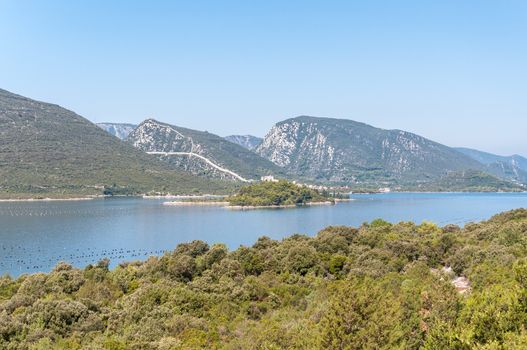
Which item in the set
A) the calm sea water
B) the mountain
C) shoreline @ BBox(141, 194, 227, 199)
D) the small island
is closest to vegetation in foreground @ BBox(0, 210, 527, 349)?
the calm sea water

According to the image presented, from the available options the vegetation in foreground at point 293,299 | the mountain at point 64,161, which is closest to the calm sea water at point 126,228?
the vegetation in foreground at point 293,299

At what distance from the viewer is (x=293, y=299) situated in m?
25.0

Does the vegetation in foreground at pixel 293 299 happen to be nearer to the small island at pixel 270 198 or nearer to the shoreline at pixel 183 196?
the small island at pixel 270 198

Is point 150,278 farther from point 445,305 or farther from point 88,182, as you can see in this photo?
point 88,182

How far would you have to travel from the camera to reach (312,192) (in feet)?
445

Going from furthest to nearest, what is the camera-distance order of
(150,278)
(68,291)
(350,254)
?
(350,254) < (150,278) < (68,291)

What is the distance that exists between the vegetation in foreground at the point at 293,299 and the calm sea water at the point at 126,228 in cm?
2391

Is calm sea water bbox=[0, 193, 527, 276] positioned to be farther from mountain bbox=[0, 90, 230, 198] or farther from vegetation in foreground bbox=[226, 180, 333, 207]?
mountain bbox=[0, 90, 230, 198]

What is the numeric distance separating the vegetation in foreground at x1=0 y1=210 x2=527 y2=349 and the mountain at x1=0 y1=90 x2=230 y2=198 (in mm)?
110659

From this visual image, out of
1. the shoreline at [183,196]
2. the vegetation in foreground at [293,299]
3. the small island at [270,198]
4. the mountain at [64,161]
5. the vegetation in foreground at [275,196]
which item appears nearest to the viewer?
the vegetation in foreground at [293,299]

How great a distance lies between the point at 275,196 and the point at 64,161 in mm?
73177

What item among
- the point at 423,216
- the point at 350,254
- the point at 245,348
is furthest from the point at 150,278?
the point at 423,216

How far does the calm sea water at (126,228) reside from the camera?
56.8 metres

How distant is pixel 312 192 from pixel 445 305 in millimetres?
120360
